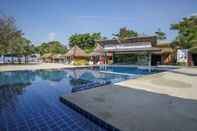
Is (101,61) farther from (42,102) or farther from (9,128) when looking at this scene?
(9,128)

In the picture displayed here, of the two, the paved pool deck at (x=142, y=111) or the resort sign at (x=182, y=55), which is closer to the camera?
the paved pool deck at (x=142, y=111)

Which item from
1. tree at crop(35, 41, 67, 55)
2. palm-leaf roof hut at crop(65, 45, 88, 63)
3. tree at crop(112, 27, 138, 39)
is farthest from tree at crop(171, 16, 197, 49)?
tree at crop(35, 41, 67, 55)

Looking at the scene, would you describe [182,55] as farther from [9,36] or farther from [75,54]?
[9,36]

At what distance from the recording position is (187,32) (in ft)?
71.4

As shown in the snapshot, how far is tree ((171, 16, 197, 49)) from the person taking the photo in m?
20.7

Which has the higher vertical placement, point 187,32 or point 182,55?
point 187,32

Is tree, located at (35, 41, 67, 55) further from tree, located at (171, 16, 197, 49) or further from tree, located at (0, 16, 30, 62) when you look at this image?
tree, located at (171, 16, 197, 49)

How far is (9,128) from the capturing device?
378 centimetres

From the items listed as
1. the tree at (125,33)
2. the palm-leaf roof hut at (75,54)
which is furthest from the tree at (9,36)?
the tree at (125,33)

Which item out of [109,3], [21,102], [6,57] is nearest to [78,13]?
[109,3]

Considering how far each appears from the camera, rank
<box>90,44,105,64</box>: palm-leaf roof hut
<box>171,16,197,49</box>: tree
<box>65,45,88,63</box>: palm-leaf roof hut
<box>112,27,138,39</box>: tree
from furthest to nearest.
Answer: <box>112,27,138,39</box>: tree → <box>65,45,88,63</box>: palm-leaf roof hut → <box>90,44,105,64</box>: palm-leaf roof hut → <box>171,16,197,49</box>: tree

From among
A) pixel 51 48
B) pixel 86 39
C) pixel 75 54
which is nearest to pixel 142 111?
pixel 75 54

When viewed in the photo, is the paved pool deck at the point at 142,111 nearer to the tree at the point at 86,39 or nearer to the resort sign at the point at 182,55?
the resort sign at the point at 182,55

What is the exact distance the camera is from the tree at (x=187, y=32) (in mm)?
20667
